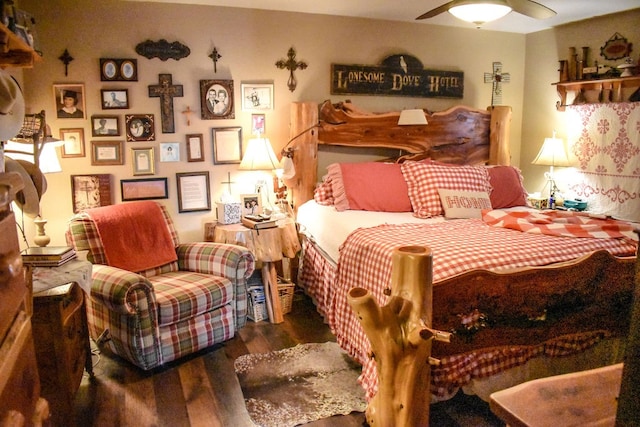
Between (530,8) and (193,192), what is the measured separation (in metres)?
2.48

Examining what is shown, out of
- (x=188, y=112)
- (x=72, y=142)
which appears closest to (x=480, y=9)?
(x=188, y=112)

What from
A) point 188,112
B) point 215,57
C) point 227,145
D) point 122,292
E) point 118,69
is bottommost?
point 122,292

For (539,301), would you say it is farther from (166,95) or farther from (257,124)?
(166,95)

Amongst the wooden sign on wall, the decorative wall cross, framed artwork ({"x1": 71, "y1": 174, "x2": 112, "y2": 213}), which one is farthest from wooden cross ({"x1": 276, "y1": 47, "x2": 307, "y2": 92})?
the decorative wall cross

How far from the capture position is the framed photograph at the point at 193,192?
11.7 ft

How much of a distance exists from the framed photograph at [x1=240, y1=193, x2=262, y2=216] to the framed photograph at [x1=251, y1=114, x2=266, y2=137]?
0.48 m

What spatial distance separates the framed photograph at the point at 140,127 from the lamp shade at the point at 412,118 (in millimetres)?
1918

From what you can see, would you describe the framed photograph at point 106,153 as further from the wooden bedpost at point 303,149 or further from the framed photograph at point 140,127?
the wooden bedpost at point 303,149

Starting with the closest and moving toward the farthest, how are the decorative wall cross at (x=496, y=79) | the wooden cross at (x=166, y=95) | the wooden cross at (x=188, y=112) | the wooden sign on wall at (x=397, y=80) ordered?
the wooden cross at (x=166, y=95) < the wooden cross at (x=188, y=112) < the wooden sign on wall at (x=397, y=80) < the decorative wall cross at (x=496, y=79)

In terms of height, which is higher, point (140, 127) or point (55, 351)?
point (140, 127)

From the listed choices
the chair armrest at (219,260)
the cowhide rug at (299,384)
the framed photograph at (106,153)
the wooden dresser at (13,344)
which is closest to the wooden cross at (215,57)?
the framed photograph at (106,153)

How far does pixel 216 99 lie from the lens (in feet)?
11.7

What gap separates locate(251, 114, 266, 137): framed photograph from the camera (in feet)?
12.1

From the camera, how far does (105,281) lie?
8.38ft
